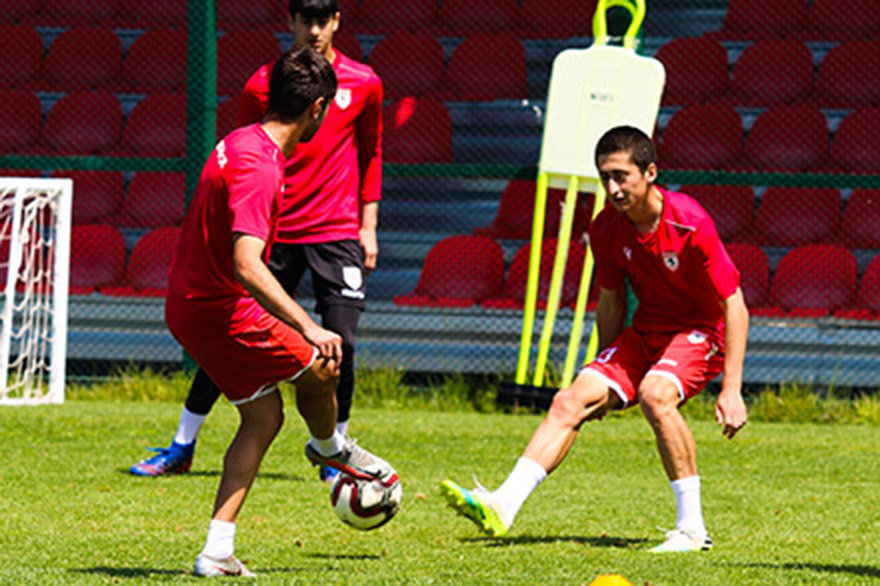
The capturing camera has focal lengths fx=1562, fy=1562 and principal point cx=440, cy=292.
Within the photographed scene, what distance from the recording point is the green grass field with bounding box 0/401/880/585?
15.9 ft

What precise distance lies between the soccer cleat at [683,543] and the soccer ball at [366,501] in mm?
916

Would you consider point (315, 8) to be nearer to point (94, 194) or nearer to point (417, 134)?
point (417, 134)

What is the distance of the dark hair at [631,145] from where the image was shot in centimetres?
545

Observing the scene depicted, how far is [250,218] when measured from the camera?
4.33 m

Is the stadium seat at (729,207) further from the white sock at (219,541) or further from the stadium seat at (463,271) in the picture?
the white sock at (219,541)

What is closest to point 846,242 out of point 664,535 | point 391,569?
point 664,535

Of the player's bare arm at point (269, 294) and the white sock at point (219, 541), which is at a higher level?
the player's bare arm at point (269, 294)

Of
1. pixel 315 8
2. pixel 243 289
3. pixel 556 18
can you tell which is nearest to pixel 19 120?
pixel 556 18

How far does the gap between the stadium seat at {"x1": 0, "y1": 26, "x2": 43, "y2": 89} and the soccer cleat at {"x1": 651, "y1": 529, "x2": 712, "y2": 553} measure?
375 inches

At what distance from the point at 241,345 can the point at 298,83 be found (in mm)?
798

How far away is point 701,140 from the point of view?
11.7 meters

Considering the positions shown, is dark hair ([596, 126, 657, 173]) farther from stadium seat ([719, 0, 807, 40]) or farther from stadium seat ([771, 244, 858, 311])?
stadium seat ([719, 0, 807, 40])

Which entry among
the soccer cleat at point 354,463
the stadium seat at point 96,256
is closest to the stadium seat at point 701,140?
the stadium seat at point 96,256

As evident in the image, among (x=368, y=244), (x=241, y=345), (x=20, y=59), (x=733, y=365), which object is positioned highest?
(x=241, y=345)
